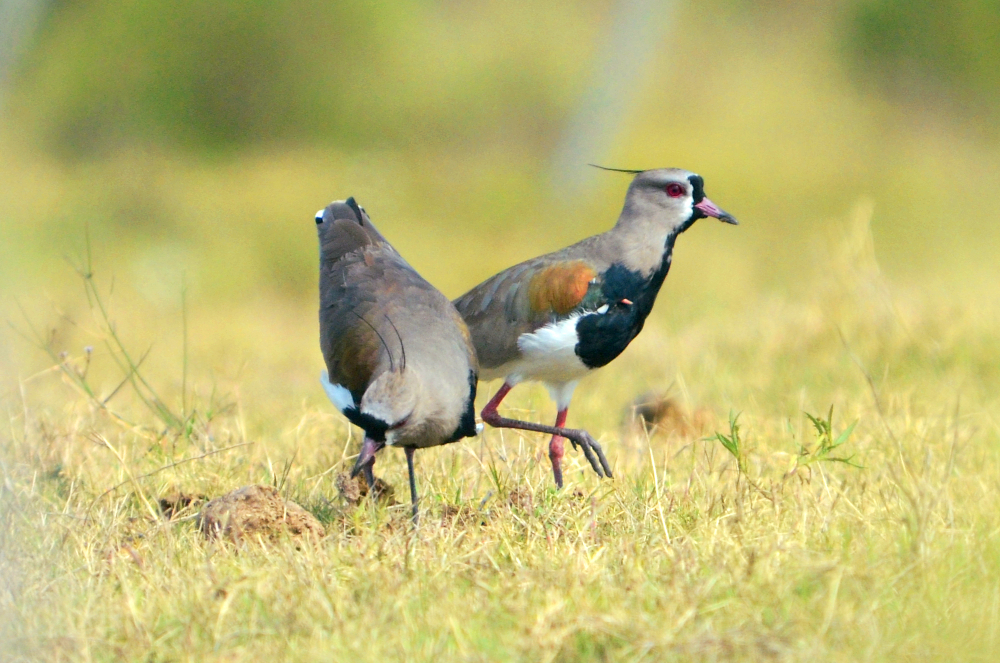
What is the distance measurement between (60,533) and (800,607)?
207 centimetres

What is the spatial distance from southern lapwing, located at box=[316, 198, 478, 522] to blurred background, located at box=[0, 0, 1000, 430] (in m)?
6.33

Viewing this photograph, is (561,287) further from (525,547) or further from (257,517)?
(257,517)

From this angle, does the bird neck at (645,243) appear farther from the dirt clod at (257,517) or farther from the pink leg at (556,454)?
the dirt clod at (257,517)

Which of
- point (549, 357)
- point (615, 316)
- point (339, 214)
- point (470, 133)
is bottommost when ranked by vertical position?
point (549, 357)

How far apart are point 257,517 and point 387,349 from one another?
0.65m

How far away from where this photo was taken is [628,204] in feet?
15.4

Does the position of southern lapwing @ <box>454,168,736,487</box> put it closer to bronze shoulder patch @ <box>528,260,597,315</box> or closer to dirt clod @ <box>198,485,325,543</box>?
bronze shoulder patch @ <box>528,260,597,315</box>

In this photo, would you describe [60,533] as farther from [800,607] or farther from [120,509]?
[800,607]

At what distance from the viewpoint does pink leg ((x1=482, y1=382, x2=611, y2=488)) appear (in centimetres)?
412

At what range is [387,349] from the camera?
365 cm

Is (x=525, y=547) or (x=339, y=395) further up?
(x=339, y=395)

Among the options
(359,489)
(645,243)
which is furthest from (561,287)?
(359,489)

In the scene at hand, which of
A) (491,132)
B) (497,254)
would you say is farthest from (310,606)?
(491,132)

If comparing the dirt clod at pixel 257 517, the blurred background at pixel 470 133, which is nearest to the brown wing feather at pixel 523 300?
the dirt clod at pixel 257 517
